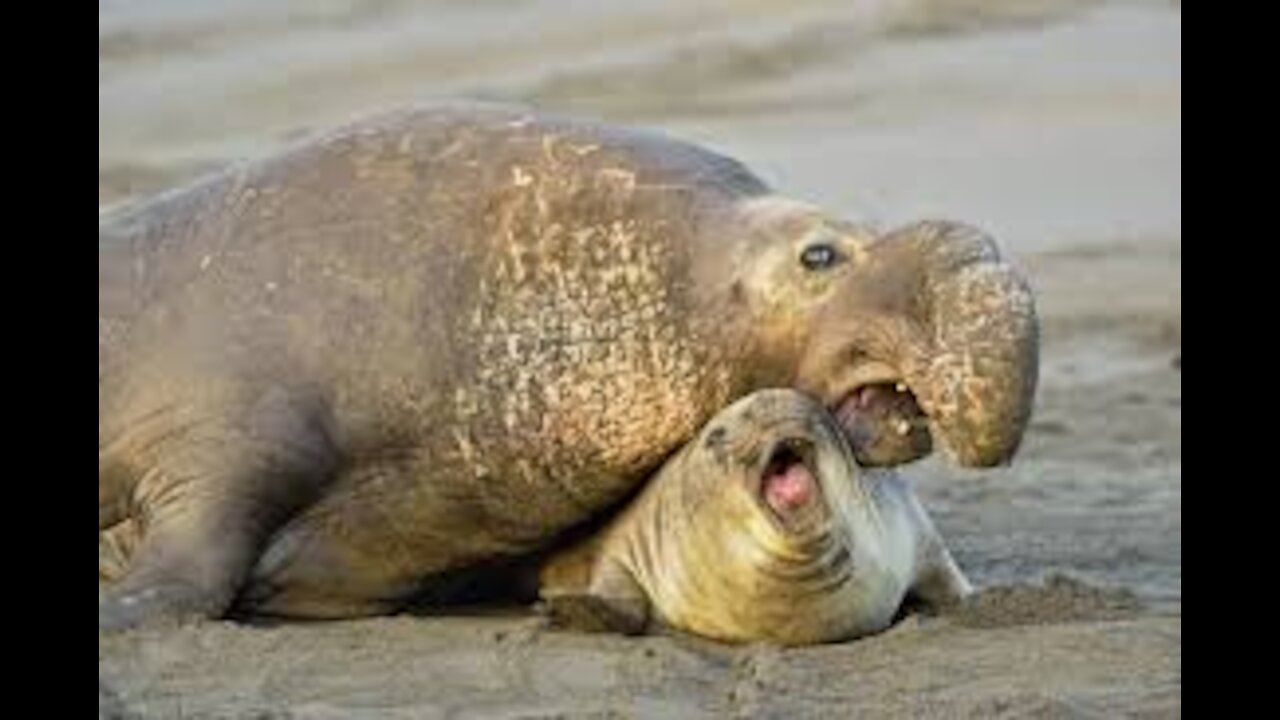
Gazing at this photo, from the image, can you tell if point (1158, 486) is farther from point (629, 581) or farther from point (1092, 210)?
point (1092, 210)

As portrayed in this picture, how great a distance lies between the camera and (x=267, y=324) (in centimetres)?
584

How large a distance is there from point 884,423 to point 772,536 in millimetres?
260

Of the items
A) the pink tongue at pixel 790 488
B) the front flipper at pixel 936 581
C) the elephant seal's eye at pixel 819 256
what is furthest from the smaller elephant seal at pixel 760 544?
the elephant seal's eye at pixel 819 256

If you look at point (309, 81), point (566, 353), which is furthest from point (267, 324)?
point (309, 81)

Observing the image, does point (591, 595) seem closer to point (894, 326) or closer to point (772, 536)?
point (772, 536)

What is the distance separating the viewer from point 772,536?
533 cm

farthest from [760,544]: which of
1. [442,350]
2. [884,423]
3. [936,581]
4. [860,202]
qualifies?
[860,202]

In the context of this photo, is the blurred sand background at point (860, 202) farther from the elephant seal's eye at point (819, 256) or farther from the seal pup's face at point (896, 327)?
the elephant seal's eye at point (819, 256)

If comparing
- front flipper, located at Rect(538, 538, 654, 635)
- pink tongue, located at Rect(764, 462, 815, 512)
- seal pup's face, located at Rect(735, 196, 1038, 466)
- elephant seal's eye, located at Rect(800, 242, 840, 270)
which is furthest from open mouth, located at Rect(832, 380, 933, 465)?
front flipper, located at Rect(538, 538, 654, 635)

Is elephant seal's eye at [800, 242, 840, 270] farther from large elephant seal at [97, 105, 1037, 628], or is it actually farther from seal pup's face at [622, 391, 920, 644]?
seal pup's face at [622, 391, 920, 644]

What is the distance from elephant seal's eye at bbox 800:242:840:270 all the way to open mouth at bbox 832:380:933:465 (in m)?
0.24

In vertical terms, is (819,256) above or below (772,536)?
above

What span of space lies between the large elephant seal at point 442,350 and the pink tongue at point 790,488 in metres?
0.12
